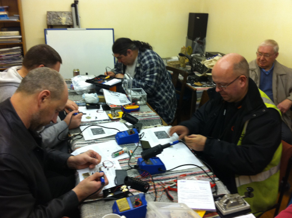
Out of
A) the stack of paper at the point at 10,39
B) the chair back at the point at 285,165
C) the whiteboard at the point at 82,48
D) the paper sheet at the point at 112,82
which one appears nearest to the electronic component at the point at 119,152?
the chair back at the point at 285,165

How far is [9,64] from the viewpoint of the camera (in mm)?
3098

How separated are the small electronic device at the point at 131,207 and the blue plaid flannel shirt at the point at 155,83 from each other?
4.95ft

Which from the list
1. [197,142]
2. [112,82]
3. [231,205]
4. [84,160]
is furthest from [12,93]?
[231,205]

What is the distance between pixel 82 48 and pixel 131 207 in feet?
10.3

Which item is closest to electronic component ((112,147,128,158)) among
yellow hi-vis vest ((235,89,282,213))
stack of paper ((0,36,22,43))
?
yellow hi-vis vest ((235,89,282,213))

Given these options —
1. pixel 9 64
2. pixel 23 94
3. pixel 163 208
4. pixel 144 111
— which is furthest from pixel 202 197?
pixel 9 64

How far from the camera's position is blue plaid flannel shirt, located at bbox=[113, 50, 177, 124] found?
2316 millimetres

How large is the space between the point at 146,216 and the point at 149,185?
0.57ft

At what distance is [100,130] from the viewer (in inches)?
60.2

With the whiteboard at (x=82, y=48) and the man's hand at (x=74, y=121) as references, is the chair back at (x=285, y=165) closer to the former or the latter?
the man's hand at (x=74, y=121)

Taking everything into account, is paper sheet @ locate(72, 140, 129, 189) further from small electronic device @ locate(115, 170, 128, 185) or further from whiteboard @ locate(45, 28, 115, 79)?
whiteboard @ locate(45, 28, 115, 79)

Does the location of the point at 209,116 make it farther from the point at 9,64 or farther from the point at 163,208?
the point at 9,64

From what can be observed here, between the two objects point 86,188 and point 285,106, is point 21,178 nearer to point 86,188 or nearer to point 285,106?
point 86,188

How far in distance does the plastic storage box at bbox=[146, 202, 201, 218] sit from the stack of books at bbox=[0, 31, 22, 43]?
316cm
